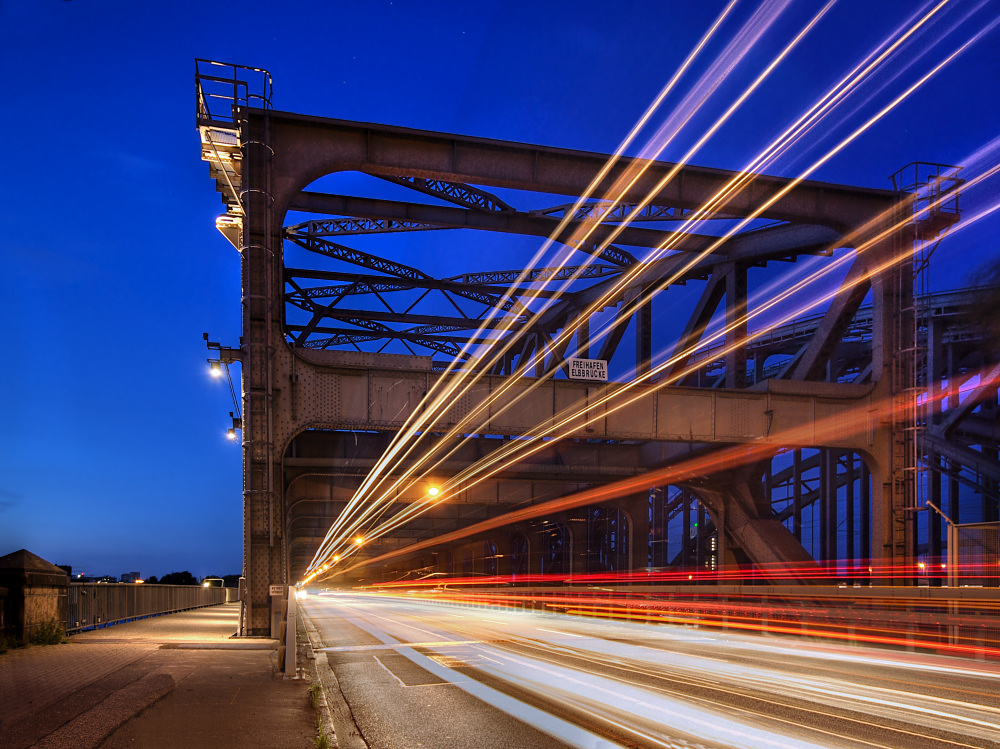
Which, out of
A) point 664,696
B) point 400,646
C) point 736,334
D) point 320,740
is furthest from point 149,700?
point 736,334

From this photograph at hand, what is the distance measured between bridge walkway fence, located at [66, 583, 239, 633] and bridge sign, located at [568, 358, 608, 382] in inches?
548

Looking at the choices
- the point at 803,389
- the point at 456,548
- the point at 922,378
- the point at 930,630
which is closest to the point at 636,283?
the point at 803,389

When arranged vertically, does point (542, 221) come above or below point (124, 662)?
above

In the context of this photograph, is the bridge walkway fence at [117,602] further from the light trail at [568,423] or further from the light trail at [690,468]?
the light trail at [690,468]

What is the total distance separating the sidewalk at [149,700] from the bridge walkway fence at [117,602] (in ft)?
14.9

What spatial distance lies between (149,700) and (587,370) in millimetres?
16681

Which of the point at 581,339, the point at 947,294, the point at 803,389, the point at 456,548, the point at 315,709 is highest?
the point at 947,294

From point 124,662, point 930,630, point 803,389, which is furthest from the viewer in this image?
point 803,389

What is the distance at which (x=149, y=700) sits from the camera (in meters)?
9.61

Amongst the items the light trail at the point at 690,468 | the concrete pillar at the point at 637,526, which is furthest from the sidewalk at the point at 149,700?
the concrete pillar at the point at 637,526

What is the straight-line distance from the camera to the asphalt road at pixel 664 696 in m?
8.20

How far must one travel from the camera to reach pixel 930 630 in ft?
65.3

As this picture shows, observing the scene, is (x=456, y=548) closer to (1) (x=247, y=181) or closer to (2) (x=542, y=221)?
(2) (x=542, y=221)

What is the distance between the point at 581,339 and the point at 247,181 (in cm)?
2123
